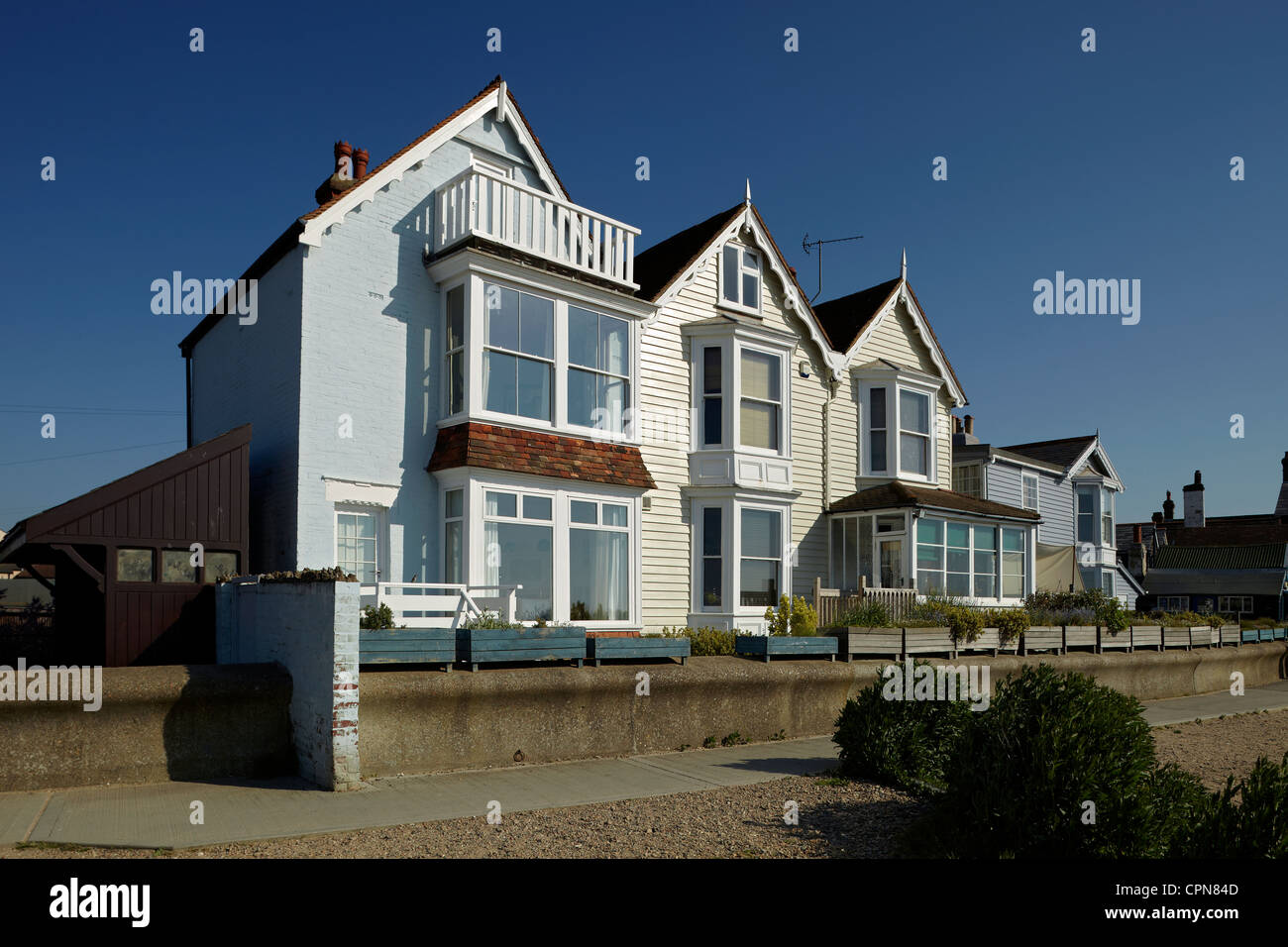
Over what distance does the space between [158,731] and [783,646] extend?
26.6ft

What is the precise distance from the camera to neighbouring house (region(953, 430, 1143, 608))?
3084cm

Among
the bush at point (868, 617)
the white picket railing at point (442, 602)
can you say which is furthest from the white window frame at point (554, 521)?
the bush at point (868, 617)

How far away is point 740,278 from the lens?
19.5 metres

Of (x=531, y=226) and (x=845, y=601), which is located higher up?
(x=531, y=226)

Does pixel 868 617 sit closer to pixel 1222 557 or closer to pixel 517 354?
pixel 517 354

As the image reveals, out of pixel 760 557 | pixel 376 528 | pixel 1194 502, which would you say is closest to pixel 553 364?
pixel 376 528

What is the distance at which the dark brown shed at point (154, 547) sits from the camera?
456 inches

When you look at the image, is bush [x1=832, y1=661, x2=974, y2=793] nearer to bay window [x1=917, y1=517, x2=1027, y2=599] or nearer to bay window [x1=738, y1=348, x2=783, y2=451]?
bay window [x1=738, y1=348, x2=783, y2=451]

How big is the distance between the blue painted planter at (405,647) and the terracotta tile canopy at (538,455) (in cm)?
396

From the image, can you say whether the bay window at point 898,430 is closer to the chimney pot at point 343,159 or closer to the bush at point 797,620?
the bush at point 797,620

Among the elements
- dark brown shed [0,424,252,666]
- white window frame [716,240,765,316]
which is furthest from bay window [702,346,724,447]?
dark brown shed [0,424,252,666]
